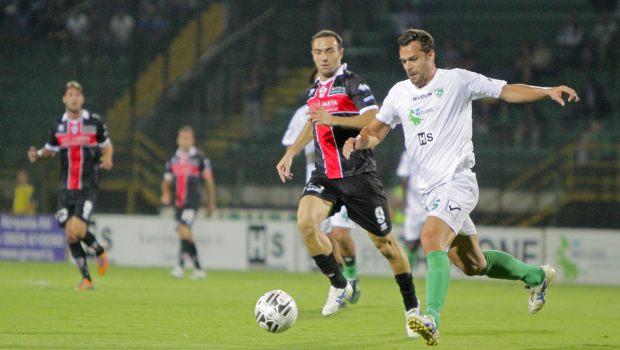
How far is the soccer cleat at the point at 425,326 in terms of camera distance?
4867mm

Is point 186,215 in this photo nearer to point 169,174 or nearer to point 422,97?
point 169,174

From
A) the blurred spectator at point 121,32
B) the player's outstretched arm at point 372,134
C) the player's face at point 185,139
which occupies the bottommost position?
the player's face at point 185,139

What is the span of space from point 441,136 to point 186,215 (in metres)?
7.26

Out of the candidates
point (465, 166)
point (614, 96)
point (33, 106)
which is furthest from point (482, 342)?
point (33, 106)

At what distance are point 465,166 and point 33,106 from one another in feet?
54.7

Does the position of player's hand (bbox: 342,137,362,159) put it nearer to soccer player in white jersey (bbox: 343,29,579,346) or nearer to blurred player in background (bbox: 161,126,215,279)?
soccer player in white jersey (bbox: 343,29,579,346)

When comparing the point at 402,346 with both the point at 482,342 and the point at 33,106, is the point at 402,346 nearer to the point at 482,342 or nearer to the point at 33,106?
the point at 482,342

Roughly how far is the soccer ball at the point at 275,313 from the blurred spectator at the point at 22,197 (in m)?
12.2

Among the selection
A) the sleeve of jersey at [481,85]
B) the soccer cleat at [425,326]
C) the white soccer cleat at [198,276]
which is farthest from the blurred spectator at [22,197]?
the soccer cleat at [425,326]

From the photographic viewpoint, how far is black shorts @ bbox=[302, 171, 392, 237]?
6.54 metres

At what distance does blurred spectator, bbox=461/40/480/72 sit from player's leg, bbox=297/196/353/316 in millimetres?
13107

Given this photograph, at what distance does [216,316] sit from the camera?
7336 millimetres

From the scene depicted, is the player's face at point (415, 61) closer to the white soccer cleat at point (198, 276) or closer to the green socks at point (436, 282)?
the green socks at point (436, 282)

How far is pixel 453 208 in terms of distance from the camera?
219 inches
